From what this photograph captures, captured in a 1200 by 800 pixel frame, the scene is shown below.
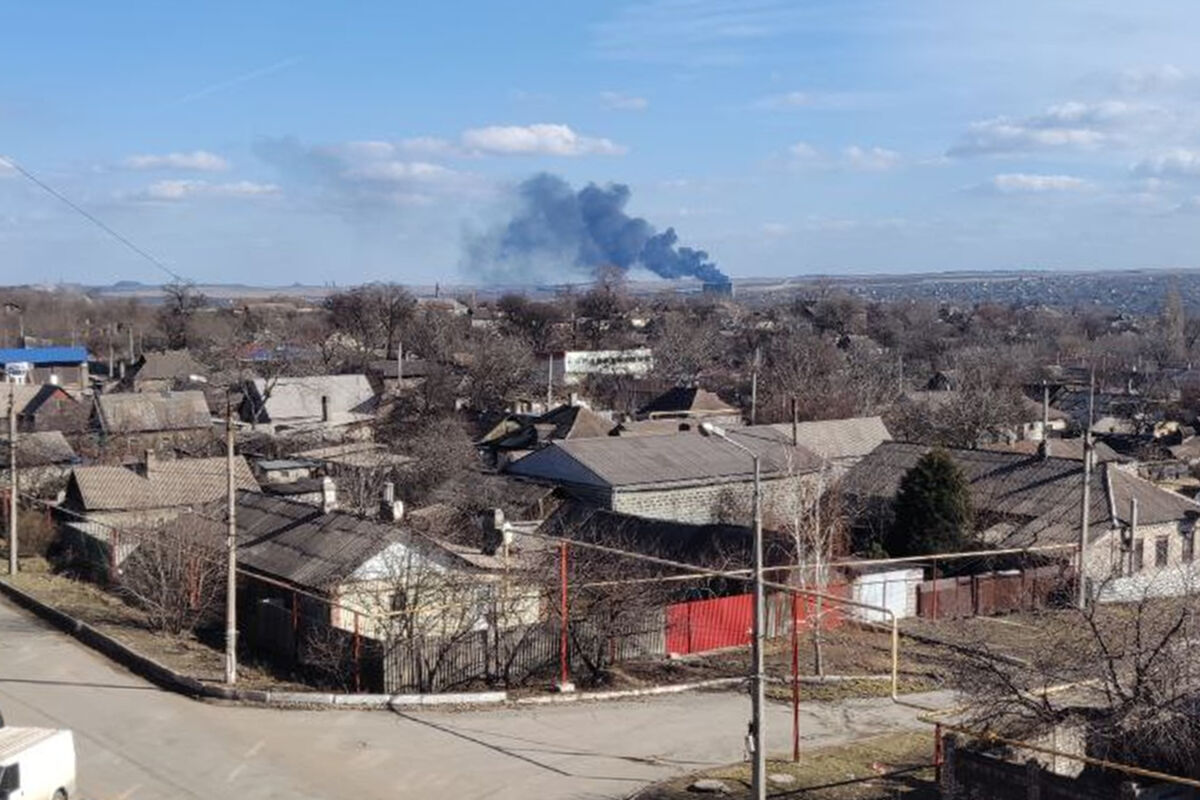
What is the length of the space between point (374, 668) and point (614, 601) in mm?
4006

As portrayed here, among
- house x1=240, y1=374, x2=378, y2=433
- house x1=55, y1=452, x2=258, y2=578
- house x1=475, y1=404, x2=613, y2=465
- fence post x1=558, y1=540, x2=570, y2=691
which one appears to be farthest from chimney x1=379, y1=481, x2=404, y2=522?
house x1=240, y1=374, x2=378, y2=433

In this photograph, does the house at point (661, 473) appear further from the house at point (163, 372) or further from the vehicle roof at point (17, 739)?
the house at point (163, 372)

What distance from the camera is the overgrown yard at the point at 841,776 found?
15898mm

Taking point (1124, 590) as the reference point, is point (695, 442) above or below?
above

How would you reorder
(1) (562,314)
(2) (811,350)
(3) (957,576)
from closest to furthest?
(3) (957,576) → (2) (811,350) → (1) (562,314)

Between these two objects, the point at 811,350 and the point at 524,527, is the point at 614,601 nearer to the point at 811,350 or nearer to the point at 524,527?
the point at 524,527

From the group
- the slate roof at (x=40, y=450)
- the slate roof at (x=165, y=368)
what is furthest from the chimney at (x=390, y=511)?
the slate roof at (x=165, y=368)

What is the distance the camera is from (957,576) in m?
30.2

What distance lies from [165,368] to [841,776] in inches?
2601

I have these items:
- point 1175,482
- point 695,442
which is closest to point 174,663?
point 695,442

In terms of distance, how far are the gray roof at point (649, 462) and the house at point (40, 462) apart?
42.6 feet

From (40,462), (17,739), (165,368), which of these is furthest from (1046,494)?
(165,368)

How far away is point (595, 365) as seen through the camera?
83750 millimetres

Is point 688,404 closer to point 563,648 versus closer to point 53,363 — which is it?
point 563,648
